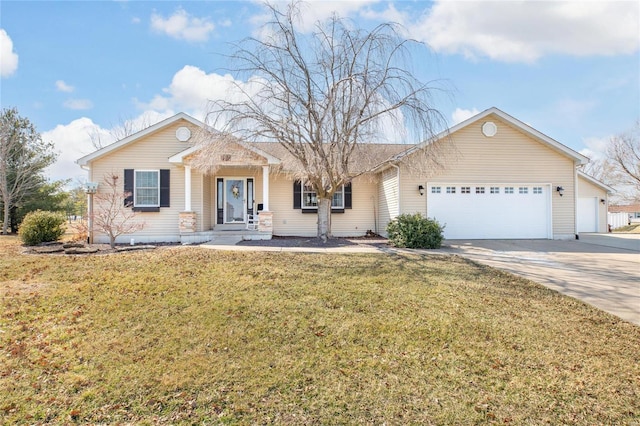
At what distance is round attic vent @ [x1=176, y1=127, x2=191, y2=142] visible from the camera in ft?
44.2

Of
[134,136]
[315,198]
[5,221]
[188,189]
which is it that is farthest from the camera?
[5,221]

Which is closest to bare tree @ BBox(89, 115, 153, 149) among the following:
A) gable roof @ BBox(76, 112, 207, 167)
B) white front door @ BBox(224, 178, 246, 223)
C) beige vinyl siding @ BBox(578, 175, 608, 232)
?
gable roof @ BBox(76, 112, 207, 167)

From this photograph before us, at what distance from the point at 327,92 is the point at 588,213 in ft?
67.5

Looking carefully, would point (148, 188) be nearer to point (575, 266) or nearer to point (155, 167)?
point (155, 167)

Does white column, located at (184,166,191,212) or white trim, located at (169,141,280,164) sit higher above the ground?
white trim, located at (169,141,280,164)

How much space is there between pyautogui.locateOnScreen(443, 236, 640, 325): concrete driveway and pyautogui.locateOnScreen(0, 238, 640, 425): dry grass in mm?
723

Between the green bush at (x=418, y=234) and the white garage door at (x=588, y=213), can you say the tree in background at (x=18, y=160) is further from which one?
the white garage door at (x=588, y=213)

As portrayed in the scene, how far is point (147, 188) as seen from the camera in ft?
44.0

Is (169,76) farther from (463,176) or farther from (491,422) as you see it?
(491,422)

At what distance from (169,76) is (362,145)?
8.96 metres

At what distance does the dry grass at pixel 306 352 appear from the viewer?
2930 mm

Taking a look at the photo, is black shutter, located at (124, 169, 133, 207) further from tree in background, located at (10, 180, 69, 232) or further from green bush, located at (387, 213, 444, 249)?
green bush, located at (387, 213, 444, 249)

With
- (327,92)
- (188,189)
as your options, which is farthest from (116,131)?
(327,92)

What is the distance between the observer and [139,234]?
1328cm
